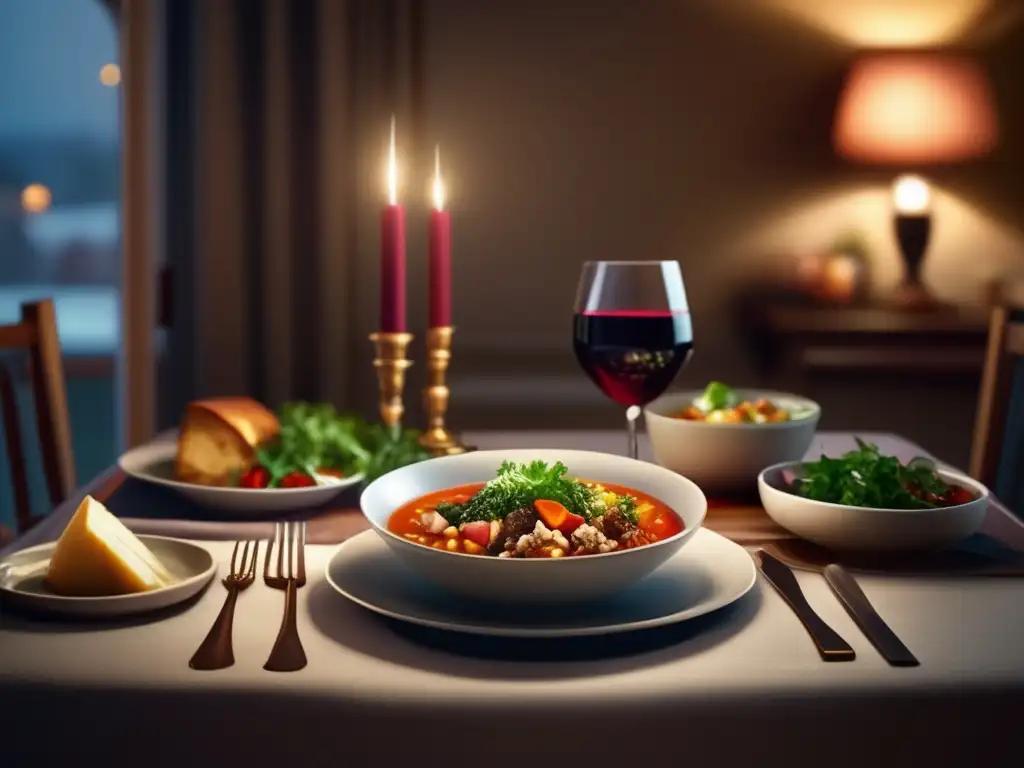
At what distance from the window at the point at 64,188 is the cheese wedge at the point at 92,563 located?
215 inches

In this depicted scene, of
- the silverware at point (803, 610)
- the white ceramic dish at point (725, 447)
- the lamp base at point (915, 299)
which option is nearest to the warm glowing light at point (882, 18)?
the lamp base at point (915, 299)

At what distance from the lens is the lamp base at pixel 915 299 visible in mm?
2973

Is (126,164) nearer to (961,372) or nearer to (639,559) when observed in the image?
(961,372)

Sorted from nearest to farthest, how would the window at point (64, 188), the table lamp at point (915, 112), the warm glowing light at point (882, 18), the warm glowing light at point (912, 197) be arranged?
the table lamp at point (915, 112), the warm glowing light at point (912, 197), the warm glowing light at point (882, 18), the window at point (64, 188)

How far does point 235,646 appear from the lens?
72cm

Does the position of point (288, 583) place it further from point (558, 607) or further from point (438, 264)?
point (438, 264)

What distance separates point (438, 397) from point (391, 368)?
86mm

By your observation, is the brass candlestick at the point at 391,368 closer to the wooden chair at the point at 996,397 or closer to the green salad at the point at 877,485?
the green salad at the point at 877,485

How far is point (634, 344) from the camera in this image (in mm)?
1198

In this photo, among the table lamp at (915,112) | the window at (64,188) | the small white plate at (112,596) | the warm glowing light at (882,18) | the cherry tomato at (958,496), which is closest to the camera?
the small white plate at (112,596)

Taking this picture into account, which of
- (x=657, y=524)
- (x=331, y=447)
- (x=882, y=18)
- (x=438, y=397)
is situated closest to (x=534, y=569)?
(x=657, y=524)

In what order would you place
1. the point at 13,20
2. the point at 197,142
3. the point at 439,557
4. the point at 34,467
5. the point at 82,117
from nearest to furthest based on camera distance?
the point at 439,557 → the point at 197,142 → the point at 34,467 → the point at 13,20 → the point at 82,117

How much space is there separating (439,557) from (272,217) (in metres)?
2.49

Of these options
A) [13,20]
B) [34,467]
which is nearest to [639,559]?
[34,467]
